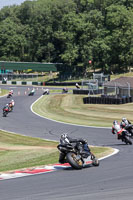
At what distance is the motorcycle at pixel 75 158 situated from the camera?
1346 cm

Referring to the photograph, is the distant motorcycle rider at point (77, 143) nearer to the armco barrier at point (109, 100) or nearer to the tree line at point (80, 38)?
Result: the armco barrier at point (109, 100)

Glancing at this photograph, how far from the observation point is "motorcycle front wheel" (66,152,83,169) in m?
13.4

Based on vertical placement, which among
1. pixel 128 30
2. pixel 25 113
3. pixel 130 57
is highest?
pixel 128 30

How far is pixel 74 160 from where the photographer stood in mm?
13484

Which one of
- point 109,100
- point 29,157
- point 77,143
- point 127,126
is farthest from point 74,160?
point 109,100

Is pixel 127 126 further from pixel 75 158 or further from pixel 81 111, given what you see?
pixel 81 111

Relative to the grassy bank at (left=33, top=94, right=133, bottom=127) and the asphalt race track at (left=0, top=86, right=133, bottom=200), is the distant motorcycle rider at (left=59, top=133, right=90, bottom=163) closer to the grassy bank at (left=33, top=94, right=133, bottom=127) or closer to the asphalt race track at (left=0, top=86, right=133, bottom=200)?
the asphalt race track at (left=0, top=86, right=133, bottom=200)

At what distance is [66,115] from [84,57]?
190 ft

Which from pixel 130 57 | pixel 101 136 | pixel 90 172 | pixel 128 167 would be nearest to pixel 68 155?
pixel 90 172

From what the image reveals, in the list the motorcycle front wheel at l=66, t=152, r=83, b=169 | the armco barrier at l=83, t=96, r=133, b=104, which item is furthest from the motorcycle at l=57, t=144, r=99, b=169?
the armco barrier at l=83, t=96, r=133, b=104

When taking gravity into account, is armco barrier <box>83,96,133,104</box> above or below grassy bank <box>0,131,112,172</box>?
above

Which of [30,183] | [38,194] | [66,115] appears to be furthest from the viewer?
[66,115]

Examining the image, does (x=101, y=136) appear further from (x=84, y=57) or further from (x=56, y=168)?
(x=84, y=57)

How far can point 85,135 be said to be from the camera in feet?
85.0
